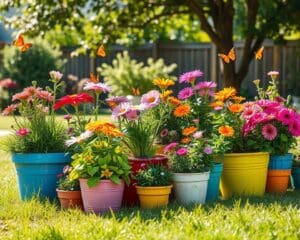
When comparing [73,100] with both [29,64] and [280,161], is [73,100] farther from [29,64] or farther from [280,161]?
[29,64]

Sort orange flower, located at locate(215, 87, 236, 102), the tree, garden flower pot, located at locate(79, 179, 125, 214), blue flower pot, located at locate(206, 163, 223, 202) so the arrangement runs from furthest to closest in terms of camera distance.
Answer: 1. the tree
2. orange flower, located at locate(215, 87, 236, 102)
3. blue flower pot, located at locate(206, 163, 223, 202)
4. garden flower pot, located at locate(79, 179, 125, 214)

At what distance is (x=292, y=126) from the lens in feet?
18.2

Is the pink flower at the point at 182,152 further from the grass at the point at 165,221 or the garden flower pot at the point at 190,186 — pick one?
the grass at the point at 165,221

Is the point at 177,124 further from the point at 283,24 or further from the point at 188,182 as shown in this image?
the point at 283,24

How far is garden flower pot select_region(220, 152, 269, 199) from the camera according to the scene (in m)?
5.44

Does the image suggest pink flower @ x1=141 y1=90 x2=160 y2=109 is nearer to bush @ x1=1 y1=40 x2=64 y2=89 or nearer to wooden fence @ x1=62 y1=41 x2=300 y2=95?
wooden fence @ x1=62 y1=41 x2=300 y2=95

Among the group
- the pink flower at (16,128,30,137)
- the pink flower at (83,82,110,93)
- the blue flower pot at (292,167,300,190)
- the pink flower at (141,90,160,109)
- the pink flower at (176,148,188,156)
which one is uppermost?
the pink flower at (83,82,110,93)

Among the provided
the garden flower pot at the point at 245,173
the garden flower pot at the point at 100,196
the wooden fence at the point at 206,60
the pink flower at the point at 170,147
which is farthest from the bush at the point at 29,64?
the garden flower pot at the point at 100,196

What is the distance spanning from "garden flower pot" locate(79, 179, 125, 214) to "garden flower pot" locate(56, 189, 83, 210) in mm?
150

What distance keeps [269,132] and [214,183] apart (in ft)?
1.96

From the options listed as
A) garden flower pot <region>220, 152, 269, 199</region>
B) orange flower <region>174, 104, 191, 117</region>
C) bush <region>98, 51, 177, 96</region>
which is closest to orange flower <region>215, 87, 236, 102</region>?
orange flower <region>174, 104, 191, 117</region>

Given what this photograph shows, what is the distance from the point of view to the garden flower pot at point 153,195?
4879mm

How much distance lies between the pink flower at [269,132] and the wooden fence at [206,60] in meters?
10.4

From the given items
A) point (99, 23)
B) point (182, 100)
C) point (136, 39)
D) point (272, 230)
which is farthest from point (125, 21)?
point (272, 230)
